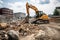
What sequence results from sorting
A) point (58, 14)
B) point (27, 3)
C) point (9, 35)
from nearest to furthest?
point (9, 35)
point (27, 3)
point (58, 14)

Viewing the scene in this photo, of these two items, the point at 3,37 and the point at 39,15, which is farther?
the point at 39,15

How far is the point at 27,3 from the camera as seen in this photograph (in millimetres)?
20422

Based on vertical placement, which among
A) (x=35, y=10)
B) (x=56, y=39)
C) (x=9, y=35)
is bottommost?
(x=56, y=39)

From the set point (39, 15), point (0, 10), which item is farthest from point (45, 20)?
point (0, 10)

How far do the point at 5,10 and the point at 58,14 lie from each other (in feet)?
62.0

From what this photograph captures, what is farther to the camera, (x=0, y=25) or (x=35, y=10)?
(x=35, y=10)

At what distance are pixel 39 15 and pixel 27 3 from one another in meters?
3.03

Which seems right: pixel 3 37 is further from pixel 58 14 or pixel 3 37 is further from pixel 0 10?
pixel 0 10

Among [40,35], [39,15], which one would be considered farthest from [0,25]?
[39,15]

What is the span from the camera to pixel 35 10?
73.2ft

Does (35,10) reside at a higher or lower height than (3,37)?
higher

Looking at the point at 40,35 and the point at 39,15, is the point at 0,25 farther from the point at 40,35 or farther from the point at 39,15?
the point at 39,15

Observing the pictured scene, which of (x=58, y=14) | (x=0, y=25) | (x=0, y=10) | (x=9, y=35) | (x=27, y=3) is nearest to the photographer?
(x=9, y=35)

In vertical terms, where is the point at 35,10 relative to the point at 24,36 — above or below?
above
